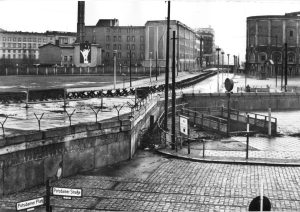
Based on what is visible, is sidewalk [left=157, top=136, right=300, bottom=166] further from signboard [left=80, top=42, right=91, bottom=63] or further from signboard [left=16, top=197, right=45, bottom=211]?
signboard [left=80, top=42, right=91, bottom=63]

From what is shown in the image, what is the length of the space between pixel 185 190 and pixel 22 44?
441 ft

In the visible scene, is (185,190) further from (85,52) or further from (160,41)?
(85,52)

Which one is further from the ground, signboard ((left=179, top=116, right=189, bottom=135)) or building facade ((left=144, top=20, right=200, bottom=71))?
building facade ((left=144, top=20, right=200, bottom=71))

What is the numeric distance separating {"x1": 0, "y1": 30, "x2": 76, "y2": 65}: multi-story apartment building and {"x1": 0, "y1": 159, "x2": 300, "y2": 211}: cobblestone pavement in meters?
118

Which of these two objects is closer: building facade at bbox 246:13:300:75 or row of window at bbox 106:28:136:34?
building facade at bbox 246:13:300:75

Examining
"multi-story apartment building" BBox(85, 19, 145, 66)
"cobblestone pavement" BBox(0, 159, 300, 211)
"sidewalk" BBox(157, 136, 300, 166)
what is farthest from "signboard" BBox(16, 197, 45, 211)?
"multi-story apartment building" BBox(85, 19, 145, 66)

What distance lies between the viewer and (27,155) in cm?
1655

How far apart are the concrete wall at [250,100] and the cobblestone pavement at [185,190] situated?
2995 centimetres

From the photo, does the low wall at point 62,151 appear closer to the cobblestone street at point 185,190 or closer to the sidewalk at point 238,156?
the cobblestone street at point 185,190

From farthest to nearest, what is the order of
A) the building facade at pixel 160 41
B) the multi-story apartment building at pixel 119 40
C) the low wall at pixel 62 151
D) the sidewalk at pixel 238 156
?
the multi-story apartment building at pixel 119 40 → the building facade at pixel 160 41 → the sidewalk at pixel 238 156 → the low wall at pixel 62 151

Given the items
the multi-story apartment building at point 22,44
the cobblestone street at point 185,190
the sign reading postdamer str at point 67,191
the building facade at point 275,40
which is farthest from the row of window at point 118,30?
the sign reading postdamer str at point 67,191

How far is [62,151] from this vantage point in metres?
18.2

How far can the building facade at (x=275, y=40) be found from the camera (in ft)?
330

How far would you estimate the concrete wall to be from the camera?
50.0m
